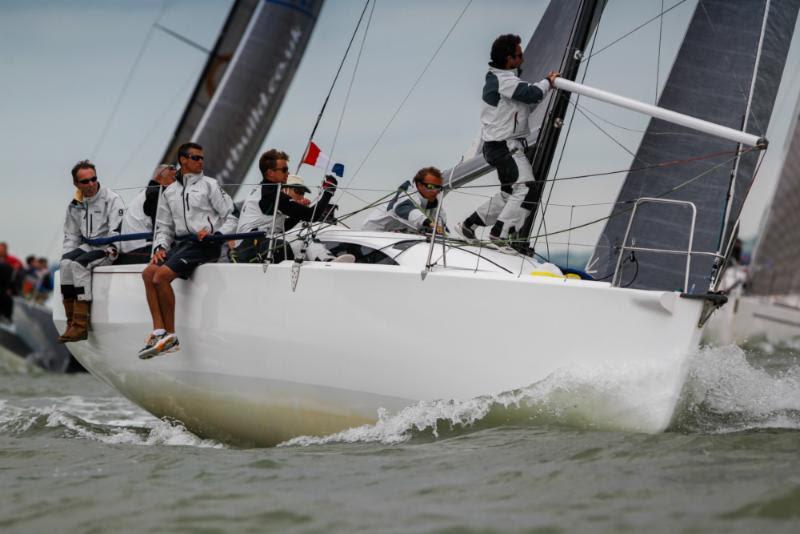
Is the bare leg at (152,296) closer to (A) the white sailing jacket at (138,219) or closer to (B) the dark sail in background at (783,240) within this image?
(A) the white sailing jacket at (138,219)

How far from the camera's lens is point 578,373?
436 centimetres

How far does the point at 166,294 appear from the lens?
5637 mm

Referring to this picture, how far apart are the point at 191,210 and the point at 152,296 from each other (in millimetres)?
515

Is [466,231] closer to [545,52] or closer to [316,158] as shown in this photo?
[316,158]

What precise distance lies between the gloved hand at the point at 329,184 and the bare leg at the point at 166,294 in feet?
2.96

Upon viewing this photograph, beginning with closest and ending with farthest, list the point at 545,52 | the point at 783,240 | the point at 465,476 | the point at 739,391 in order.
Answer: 1. the point at 465,476
2. the point at 739,391
3. the point at 545,52
4. the point at 783,240

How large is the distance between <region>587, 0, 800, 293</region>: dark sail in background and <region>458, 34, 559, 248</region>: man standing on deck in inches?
21.0

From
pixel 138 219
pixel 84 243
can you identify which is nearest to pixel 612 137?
pixel 138 219

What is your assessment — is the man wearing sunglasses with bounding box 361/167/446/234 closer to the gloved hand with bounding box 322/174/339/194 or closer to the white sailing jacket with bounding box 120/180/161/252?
the gloved hand with bounding box 322/174/339/194

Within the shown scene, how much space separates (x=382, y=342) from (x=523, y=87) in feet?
5.26

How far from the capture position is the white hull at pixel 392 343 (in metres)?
4.30

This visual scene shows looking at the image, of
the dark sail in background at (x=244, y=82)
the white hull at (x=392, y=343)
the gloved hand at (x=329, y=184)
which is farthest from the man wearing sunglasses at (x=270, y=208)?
the dark sail in background at (x=244, y=82)

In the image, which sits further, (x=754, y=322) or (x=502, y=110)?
(x=754, y=322)

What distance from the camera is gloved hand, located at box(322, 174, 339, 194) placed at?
5402 millimetres
